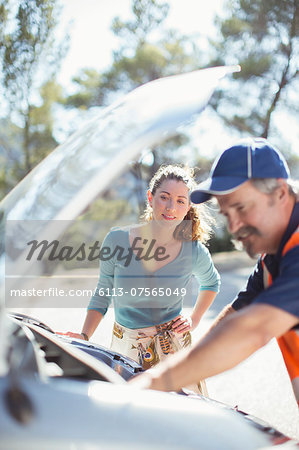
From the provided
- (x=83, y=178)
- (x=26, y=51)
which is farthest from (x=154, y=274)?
(x=26, y=51)

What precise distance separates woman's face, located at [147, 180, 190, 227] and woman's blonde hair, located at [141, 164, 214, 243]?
0.04 m

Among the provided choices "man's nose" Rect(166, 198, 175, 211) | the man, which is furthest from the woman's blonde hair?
the man

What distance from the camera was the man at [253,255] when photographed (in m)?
1.19

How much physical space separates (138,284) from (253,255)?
890mm

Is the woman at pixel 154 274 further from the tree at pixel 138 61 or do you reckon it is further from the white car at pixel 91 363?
the tree at pixel 138 61

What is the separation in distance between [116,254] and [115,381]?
1.01m

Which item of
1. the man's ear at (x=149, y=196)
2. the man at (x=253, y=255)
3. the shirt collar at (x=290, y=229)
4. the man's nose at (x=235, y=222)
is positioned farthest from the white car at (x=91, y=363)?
the man's ear at (x=149, y=196)

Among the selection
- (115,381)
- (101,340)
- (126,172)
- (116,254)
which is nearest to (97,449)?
(115,381)

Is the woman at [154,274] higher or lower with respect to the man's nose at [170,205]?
lower

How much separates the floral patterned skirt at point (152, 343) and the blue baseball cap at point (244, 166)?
3.01ft

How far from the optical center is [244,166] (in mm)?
1404

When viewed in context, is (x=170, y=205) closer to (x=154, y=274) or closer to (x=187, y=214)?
(x=187, y=214)

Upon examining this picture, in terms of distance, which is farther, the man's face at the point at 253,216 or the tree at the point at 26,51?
the tree at the point at 26,51

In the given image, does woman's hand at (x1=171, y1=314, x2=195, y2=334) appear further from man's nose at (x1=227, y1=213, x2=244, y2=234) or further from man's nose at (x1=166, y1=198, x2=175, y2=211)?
man's nose at (x1=227, y1=213, x2=244, y2=234)
